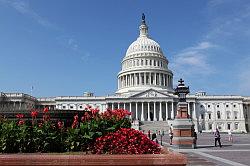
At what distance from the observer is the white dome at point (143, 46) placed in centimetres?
14256

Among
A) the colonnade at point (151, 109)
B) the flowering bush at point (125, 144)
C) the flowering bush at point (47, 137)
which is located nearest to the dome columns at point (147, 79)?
the colonnade at point (151, 109)

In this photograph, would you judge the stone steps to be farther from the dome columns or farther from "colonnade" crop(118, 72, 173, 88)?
"colonnade" crop(118, 72, 173, 88)

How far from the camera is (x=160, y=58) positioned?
142 metres

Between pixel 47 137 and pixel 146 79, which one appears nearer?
pixel 47 137

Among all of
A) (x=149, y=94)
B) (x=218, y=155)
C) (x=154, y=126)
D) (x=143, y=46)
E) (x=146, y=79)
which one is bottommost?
(x=218, y=155)

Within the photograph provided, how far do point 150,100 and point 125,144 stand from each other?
116m

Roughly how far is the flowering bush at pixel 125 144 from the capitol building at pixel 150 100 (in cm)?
10984

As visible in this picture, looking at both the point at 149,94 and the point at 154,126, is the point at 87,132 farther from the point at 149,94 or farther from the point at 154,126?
the point at 149,94

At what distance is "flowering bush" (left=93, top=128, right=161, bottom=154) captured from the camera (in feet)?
30.6

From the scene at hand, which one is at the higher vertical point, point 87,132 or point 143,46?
point 143,46

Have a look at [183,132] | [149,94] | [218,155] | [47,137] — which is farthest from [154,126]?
[47,137]

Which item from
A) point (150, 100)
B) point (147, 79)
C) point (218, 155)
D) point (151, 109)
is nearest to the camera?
point (218, 155)

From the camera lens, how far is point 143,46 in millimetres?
142875

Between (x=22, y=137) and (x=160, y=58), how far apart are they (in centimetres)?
13322
